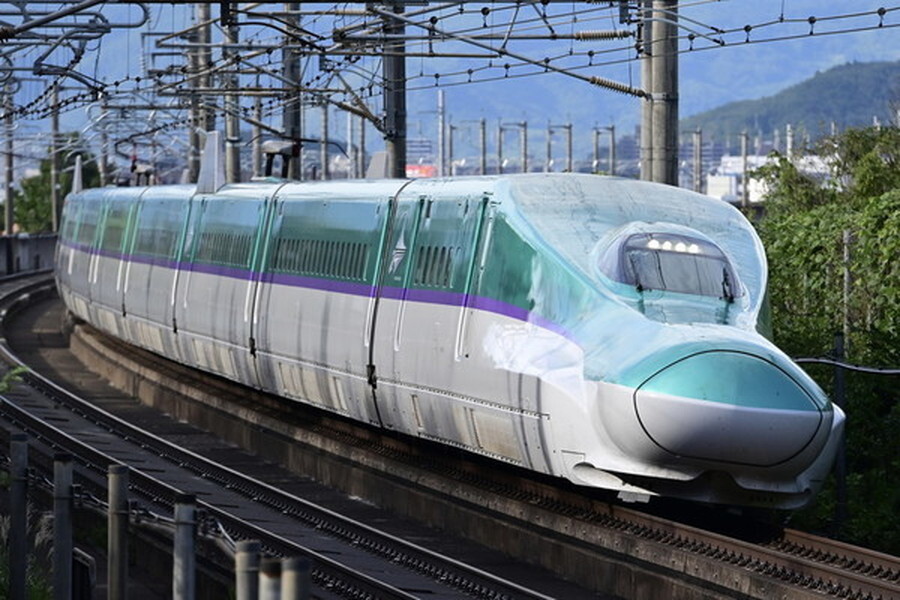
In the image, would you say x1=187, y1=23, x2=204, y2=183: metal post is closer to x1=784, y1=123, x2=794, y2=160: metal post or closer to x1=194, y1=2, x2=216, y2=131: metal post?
x1=194, y1=2, x2=216, y2=131: metal post

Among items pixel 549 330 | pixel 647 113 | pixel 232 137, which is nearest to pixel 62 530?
pixel 549 330

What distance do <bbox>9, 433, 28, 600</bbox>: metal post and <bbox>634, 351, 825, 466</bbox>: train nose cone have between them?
433 cm

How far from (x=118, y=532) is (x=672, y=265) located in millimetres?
5750

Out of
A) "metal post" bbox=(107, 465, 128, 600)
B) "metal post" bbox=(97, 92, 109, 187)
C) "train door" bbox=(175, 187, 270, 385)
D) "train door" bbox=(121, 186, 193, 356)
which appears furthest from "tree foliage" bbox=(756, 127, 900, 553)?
"metal post" bbox=(97, 92, 109, 187)

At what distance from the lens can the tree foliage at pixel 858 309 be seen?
689 inches

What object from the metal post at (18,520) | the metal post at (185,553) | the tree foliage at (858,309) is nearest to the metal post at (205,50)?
the tree foliage at (858,309)

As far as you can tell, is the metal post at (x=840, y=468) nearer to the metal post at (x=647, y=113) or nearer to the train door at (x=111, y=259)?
the metal post at (x=647, y=113)

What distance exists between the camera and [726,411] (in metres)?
14.1

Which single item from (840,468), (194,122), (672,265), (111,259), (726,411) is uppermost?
(194,122)

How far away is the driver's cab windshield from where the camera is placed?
1592 cm

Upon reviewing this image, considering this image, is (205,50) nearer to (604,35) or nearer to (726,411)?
(604,35)

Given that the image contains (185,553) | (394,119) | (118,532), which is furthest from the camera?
(394,119)

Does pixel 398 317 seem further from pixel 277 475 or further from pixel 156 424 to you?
pixel 156 424

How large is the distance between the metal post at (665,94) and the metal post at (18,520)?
847 centimetres
